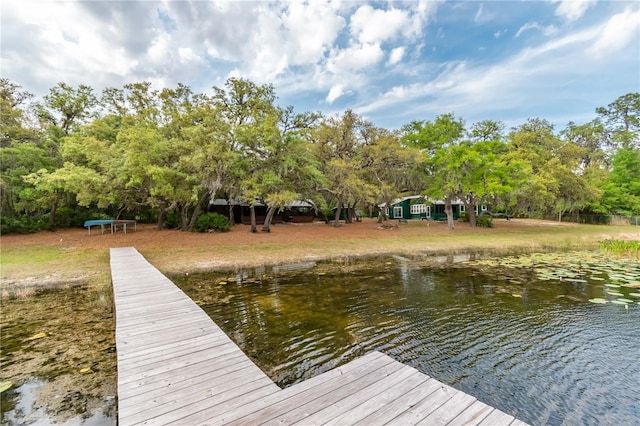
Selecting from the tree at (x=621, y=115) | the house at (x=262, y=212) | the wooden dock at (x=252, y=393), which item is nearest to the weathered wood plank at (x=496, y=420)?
the wooden dock at (x=252, y=393)

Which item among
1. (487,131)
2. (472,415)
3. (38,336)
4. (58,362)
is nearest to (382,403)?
(472,415)

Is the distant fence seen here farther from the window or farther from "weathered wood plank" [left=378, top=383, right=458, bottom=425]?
"weathered wood plank" [left=378, top=383, right=458, bottom=425]

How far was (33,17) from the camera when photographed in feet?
36.2

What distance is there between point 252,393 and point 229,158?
1289 centimetres

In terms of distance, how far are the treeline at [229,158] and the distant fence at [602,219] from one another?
0.76 metres

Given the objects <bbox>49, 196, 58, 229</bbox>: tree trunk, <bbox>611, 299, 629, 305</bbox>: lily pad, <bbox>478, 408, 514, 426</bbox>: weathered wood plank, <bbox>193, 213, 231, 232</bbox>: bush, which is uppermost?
<bbox>49, 196, 58, 229</bbox>: tree trunk

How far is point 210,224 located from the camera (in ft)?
61.9

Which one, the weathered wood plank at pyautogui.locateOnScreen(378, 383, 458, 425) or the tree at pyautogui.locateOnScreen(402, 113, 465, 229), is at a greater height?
the tree at pyautogui.locateOnScreen(402, 113, 465, 229)

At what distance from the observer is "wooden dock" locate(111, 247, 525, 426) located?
211 cm

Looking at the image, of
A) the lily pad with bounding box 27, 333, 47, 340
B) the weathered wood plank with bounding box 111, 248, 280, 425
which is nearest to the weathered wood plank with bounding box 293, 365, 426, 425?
the weathered wood plank with bounding box 111, 248, 280, 425

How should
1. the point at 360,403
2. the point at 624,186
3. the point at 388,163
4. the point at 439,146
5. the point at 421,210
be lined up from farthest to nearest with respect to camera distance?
1. the point at 421,210
2. the point at 624,186
3. the point at 439,146
4. the point at 388,163
5. the point at 360,403

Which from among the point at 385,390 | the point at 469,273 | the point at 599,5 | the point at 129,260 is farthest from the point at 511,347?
the point at 599,5

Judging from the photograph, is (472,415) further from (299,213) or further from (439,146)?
(299,213)

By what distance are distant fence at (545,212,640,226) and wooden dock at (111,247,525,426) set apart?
116 feet
